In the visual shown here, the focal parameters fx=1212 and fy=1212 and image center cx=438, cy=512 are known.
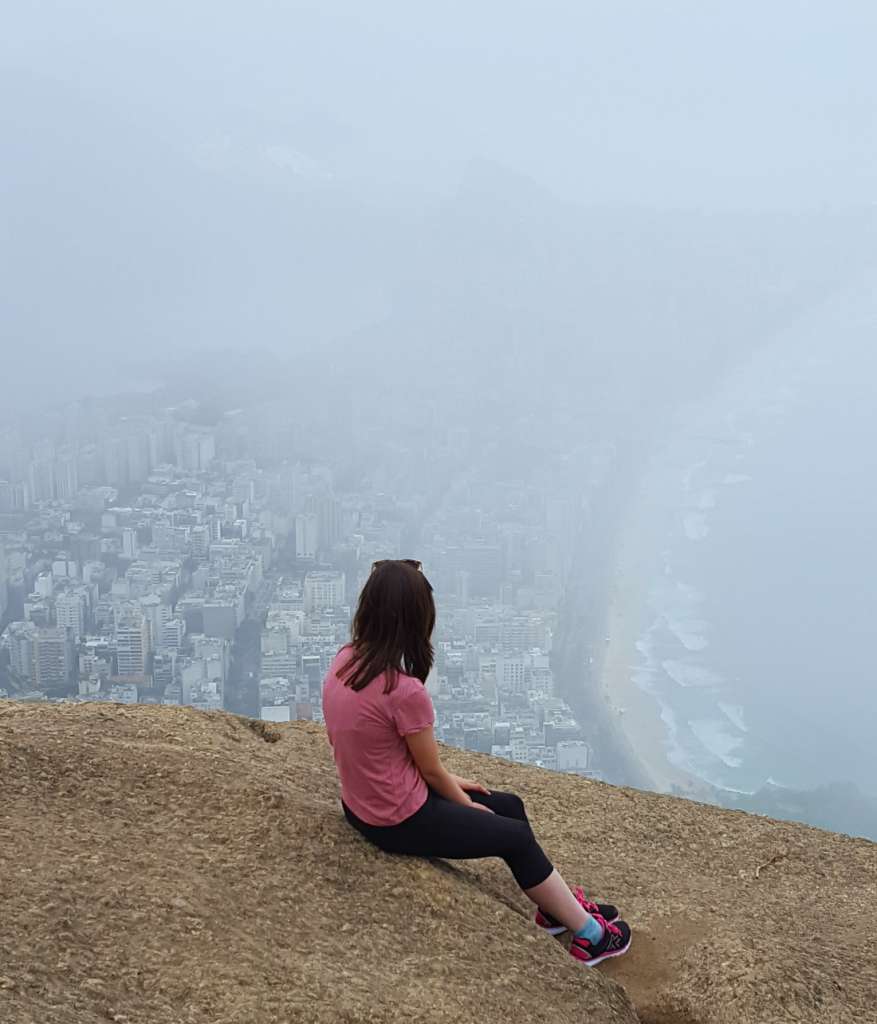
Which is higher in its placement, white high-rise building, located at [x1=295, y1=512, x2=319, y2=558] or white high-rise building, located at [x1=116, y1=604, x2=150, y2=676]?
white high-rise building, located at [x1=295, y1=512, x2=319, y2=558]

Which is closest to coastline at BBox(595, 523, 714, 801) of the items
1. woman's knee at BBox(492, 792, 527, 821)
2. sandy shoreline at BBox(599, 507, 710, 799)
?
sandy shoreline at BBox(599, 507, 710, 799)

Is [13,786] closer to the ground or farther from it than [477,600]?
farther from it

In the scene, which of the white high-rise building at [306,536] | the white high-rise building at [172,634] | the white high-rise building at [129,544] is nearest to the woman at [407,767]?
the white high-rise building at [172,634]

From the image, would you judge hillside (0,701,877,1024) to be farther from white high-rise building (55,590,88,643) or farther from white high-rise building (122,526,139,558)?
white high-rise building (122,526,139,558)

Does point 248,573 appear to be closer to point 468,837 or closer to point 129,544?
point 129,544

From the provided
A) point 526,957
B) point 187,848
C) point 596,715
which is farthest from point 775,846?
point 596,715

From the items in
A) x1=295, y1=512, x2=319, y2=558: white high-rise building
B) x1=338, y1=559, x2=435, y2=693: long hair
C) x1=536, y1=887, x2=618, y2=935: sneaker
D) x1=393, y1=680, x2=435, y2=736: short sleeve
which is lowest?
x1=295, y1=512, x2=319, y2=558: white high-rise building

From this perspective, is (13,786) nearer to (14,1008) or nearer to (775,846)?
(14,1008)
